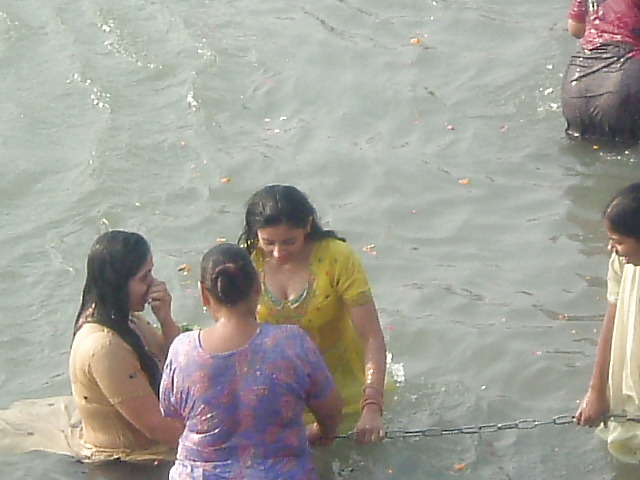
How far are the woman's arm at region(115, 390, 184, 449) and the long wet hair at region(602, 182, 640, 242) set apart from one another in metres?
1.94

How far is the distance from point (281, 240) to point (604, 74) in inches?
164

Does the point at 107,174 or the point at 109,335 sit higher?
the point at 109,335

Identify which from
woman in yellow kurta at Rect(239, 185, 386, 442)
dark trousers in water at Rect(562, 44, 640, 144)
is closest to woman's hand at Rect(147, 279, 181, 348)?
woman in yellow kurta at Rect(239, 185, 386, 442)

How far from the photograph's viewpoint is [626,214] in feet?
15.4

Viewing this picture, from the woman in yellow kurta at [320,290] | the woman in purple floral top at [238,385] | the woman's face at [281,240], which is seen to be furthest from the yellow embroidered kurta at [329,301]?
the woman in purple floral top at [238,385]

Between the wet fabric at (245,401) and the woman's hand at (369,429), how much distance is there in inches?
19.2

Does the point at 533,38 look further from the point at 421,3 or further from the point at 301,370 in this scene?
the point at 301,370

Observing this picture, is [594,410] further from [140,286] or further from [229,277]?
[140,286]

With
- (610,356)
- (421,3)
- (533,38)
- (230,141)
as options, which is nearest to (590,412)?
(610,356)

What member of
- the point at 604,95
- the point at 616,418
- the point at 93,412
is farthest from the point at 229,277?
the point at 604,95

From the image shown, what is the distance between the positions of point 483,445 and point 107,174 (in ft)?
13.4

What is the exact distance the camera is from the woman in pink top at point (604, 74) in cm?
839

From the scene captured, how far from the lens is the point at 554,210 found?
792cm

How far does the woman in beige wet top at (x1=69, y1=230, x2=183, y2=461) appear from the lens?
5020 mm
